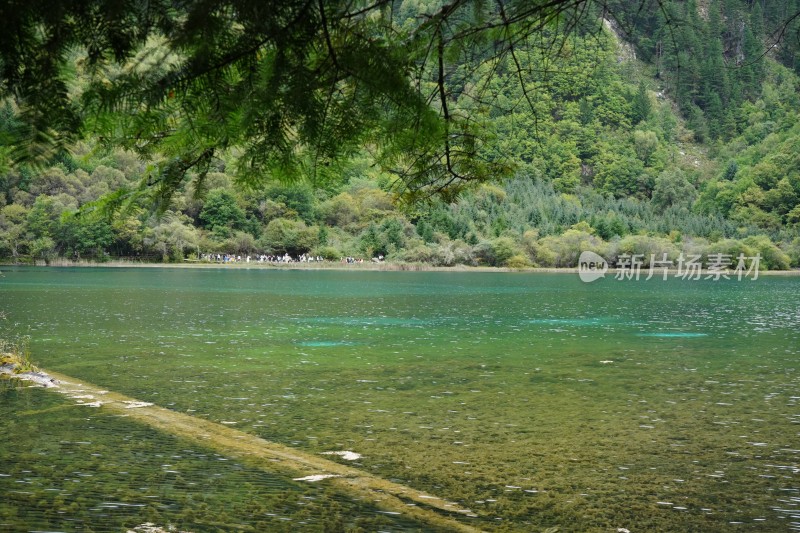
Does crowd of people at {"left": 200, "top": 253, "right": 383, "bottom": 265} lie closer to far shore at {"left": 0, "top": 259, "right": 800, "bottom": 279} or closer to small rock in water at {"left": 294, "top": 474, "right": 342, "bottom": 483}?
far shore at {"left": 0, "top": 259, "right": 800, "bottom": 279}

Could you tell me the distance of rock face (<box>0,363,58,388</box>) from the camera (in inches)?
584

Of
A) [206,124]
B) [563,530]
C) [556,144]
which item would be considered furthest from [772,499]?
[556,144]

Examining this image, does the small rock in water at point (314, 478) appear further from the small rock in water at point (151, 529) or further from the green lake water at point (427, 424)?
the small rock in water at point (151, 529)

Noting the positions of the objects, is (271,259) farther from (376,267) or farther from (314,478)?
(314,478)

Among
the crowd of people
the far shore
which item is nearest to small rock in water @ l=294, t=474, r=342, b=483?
the far shore

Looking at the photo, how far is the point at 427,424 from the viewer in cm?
1226

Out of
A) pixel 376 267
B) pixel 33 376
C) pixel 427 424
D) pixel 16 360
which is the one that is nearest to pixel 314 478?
pixel 427 424

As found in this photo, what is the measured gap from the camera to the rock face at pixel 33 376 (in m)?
14.8

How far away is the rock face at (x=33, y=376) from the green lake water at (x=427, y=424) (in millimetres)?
627

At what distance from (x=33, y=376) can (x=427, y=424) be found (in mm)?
8235

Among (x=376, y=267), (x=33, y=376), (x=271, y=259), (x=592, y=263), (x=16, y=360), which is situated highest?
(x=592, y=263)

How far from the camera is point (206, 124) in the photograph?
3436 mm

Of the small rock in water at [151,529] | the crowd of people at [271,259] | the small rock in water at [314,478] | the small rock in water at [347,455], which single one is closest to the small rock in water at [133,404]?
the small rock in water at [347,455]

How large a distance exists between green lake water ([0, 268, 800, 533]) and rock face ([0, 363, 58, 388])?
627mm
